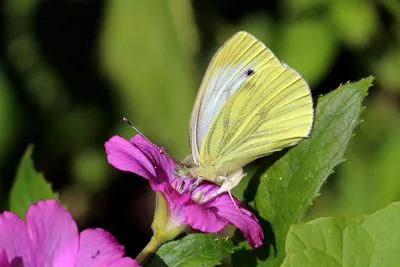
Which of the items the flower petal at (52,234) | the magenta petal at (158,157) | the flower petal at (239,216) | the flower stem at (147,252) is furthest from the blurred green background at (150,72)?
the flower petal at (52,234)

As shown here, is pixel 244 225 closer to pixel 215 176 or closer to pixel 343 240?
pixel 343 240

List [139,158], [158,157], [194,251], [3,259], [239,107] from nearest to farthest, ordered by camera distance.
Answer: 1. [3,259]
2. [194,251]
3. [139,158]
4. [158,157]
5. [239,107]

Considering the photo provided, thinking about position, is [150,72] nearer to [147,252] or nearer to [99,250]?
[147,252]

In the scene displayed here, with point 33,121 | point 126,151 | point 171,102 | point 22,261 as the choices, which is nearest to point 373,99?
point 171,102

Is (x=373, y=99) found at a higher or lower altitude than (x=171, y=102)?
lower

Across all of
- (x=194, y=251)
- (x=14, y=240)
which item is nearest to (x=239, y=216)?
(x=194, y=251)

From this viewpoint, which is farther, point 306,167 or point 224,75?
point 224,75
